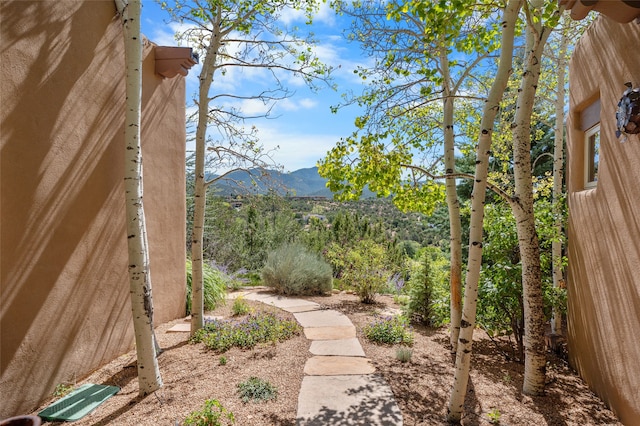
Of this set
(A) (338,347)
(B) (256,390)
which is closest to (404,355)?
(A) (338,347)

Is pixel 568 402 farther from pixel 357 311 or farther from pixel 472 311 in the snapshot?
pixel 357 311

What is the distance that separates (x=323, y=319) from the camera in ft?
19.5

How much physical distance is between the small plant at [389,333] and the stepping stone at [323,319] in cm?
65

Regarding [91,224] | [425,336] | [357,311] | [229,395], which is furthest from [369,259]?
[91,224]

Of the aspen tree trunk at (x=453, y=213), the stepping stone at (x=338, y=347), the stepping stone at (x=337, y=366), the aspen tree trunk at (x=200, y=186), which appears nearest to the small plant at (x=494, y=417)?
the stepping stone at (x=337, y=366)

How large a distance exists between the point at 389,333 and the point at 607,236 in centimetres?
272

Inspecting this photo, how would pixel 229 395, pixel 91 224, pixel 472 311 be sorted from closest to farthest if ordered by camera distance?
pixel 472 311 → pixel 229 395 → pixel 91 224

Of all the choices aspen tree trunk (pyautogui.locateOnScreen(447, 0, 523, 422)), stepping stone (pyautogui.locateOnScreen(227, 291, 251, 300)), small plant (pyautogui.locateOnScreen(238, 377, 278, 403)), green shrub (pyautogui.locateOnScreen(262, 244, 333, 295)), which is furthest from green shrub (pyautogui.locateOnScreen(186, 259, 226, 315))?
aspen tree trunk (pyautogui.locateOnScreen(447, 0, 523, 422))

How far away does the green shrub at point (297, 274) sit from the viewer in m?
8.08

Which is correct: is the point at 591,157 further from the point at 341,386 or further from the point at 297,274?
the point at 297,274

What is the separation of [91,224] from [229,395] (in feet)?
7.40

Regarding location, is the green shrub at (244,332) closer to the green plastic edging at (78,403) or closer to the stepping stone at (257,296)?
the green plastic edging at (78,403)

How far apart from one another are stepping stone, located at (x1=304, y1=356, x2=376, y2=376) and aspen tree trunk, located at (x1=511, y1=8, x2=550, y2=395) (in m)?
1.58

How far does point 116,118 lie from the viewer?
4.21 meters
